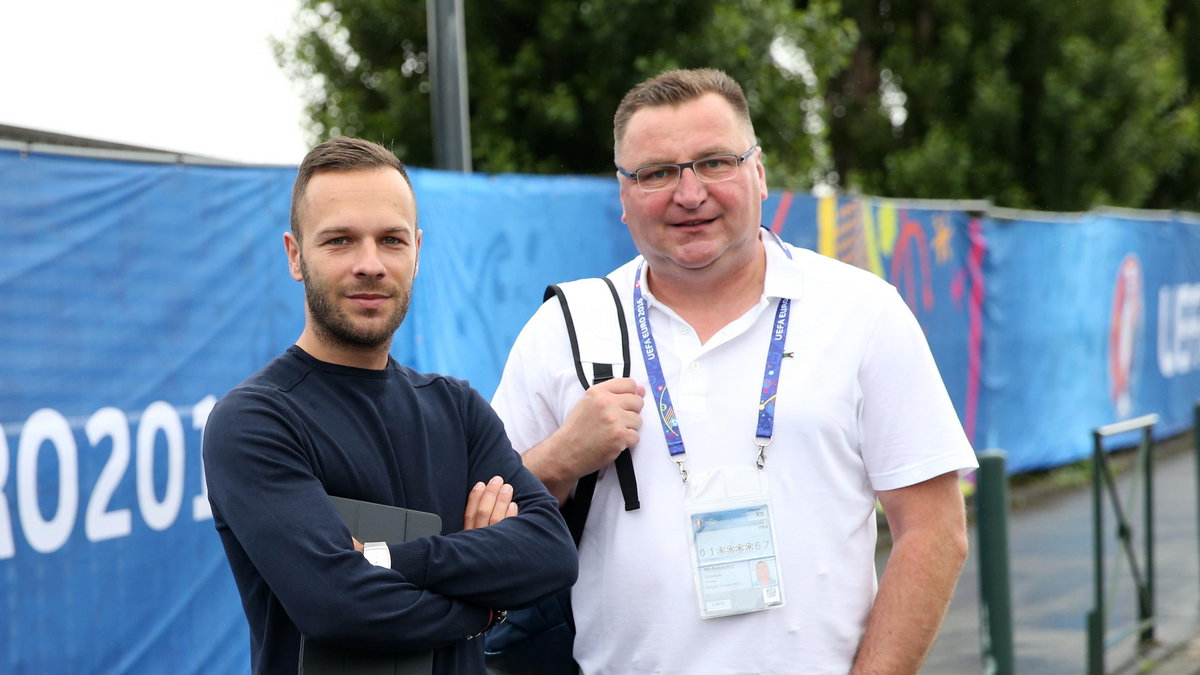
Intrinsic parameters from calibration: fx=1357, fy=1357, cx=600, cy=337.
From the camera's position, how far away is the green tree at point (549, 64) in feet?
39.3

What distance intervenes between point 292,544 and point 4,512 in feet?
7.46

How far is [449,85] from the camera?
759 cm

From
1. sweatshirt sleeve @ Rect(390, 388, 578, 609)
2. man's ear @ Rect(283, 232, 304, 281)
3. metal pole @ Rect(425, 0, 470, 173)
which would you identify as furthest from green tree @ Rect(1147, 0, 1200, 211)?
man's ear @ Rect(283, 232, 304, 281)

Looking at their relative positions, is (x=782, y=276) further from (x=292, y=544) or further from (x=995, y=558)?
(x=995, y=558)

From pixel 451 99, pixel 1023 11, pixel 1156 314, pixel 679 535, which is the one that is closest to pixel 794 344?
pixel 679 535

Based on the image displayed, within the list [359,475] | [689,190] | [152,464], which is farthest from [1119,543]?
[359,475]

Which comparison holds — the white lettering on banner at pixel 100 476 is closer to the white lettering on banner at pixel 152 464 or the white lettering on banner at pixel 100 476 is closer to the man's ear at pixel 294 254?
the white lettering on banner at pixel 152 464

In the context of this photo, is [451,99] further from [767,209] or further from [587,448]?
[587,448]

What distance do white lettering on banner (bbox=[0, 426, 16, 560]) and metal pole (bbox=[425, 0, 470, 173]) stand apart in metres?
3.85

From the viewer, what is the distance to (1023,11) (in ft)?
73.8

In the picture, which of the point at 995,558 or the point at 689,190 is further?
the point at 995,558


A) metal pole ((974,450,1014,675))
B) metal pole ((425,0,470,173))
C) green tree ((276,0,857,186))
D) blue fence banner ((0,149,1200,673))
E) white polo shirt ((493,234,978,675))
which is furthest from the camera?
green tree ((276,0,857,186))

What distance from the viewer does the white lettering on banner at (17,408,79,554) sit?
418cm

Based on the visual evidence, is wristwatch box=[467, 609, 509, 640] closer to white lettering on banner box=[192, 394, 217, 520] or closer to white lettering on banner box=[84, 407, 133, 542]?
white lettering on banner box=[84, 407, 133, 542]
